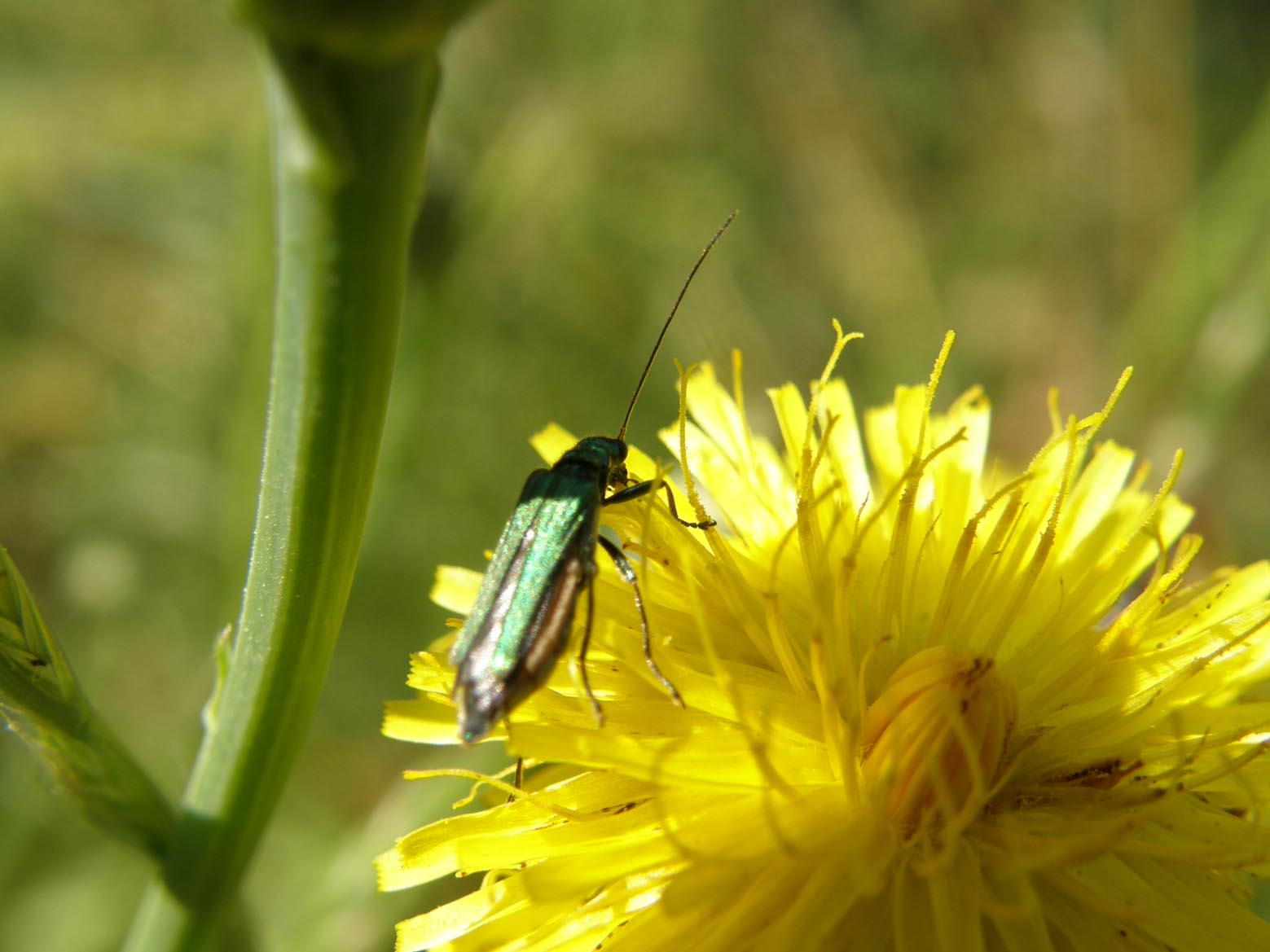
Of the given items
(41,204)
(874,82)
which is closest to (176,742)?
(41,204)

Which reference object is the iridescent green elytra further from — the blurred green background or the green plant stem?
the blurred green background

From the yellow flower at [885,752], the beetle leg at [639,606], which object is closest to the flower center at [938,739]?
the yellow flower at [885,752]

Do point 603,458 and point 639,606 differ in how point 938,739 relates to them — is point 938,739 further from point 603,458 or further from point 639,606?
point 603,458

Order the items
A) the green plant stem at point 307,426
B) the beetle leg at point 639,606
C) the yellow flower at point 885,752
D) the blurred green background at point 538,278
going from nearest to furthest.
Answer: the green plant stem at point 307,426 → the yellow flower at point 885,752 → the beetle leg at point 639,606 → the blurred green background at point 538,278

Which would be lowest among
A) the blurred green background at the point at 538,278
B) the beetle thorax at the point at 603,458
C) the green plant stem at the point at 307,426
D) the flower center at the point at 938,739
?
the flower center at the point at 938,739

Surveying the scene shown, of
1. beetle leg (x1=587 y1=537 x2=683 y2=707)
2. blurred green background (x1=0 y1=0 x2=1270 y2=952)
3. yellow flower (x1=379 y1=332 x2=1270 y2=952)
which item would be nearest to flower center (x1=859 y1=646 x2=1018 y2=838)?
yellow flower (x1=379 y1=332 x2=1270 y2=952)

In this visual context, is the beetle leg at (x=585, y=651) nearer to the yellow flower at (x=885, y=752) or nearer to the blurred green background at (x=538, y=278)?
the yellow flower at (x=885, y=752)
